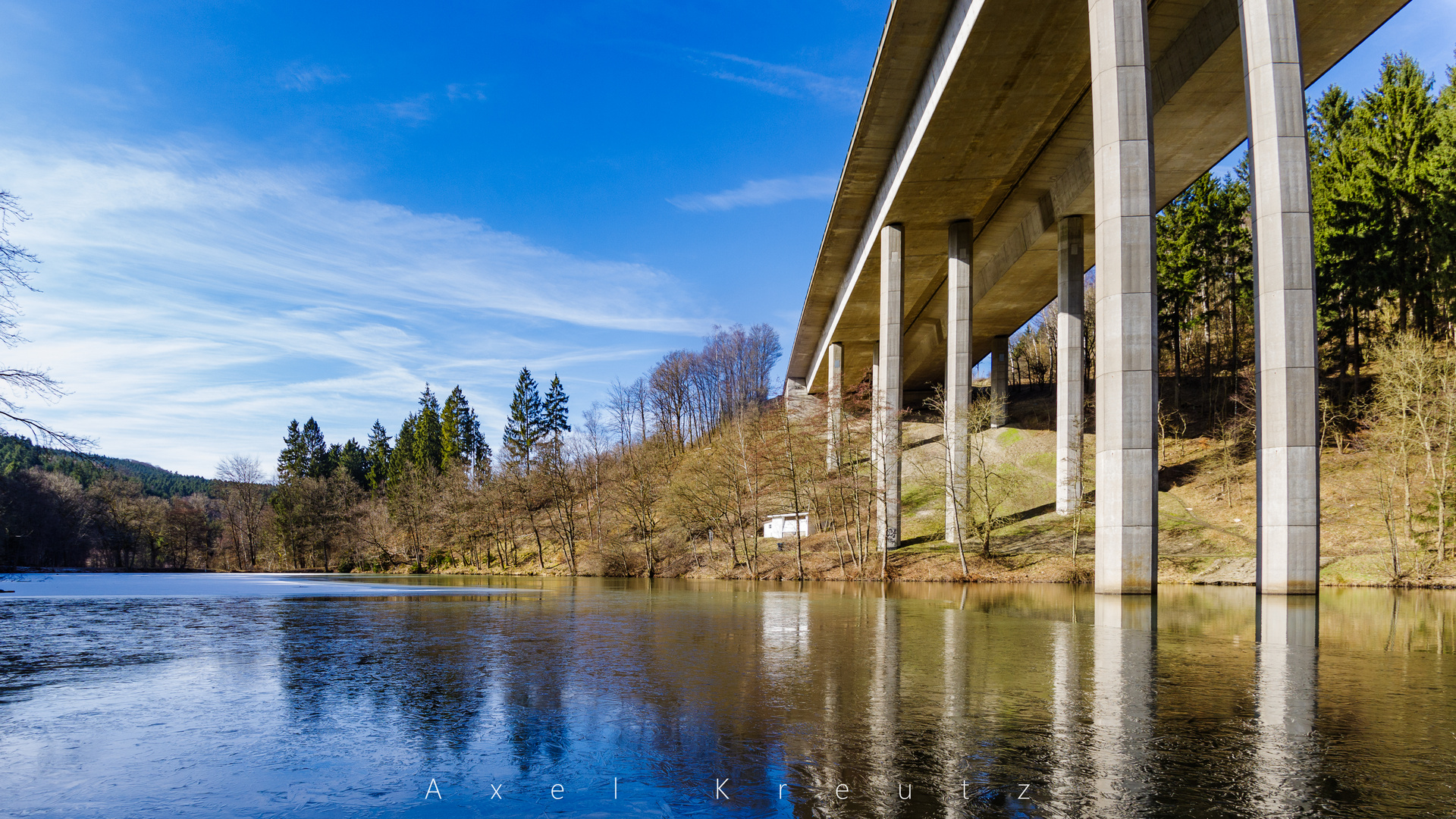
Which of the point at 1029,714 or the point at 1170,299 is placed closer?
the point at 1029,714

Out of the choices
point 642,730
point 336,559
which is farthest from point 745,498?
point 336,559

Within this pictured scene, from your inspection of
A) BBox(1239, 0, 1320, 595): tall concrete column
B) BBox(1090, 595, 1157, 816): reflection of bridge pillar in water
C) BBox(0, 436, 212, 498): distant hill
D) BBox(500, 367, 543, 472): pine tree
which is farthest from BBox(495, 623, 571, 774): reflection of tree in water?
BBox(500, 367, 543, 472): pine tree

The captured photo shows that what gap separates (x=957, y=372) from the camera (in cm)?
4316

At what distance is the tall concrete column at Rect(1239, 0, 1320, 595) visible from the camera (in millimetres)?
19188

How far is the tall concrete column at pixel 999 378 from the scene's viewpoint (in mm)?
54562

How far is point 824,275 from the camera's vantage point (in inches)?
2399

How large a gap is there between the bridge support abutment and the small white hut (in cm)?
880

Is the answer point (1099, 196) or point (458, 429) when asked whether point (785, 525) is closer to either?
point (1099, 196)

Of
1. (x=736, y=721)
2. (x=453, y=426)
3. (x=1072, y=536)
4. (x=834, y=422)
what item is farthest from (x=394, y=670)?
(x=453, y=426)

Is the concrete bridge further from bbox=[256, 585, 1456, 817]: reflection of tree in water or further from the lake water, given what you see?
the lake water

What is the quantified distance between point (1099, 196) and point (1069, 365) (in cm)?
2243

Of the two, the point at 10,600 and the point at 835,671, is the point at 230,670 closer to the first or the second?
the point at 835,671

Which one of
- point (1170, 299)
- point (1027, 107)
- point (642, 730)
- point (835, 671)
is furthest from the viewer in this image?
point (1170, 299)

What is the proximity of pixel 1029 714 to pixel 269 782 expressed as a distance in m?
5.51
